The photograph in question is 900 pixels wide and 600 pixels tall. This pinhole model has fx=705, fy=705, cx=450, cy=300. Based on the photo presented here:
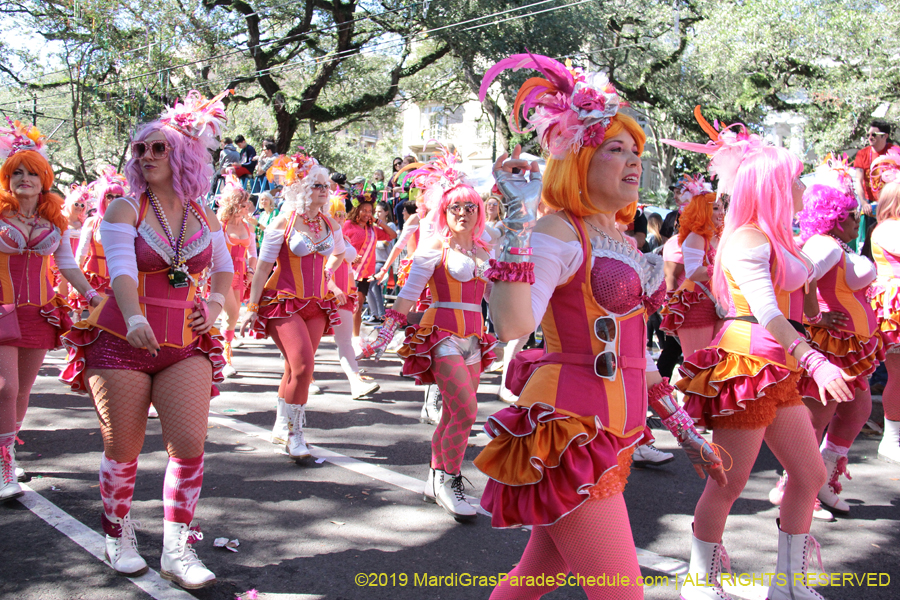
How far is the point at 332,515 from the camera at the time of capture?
423cm

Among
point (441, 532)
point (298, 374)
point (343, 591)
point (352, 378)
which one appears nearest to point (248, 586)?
point (343, 591)

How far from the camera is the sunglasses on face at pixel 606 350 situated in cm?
223

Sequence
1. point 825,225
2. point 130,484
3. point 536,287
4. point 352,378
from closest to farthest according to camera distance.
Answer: point 536,287
point 130,484
point 825,225
point 352,378

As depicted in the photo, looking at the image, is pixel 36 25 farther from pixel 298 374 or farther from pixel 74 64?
pixel 298 374

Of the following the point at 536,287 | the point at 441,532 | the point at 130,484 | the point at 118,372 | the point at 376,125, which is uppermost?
the point at 376,125

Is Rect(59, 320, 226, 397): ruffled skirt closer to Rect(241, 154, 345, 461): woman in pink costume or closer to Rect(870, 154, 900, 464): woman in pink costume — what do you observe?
Rect(241, 154, 345, 461): woman in pink costume

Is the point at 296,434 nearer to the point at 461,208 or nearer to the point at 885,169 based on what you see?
the point at 461,208

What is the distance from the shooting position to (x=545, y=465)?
6.89 feet

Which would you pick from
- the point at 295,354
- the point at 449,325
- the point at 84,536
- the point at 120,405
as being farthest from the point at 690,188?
the point at 84,536

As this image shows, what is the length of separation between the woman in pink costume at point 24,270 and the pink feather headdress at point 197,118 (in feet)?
4.88

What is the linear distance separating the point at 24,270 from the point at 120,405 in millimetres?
2072

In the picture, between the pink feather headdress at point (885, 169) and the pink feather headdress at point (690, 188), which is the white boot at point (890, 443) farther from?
the pink feather headdress at point (690, 188)

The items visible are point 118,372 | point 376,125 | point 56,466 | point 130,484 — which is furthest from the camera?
point 376,125

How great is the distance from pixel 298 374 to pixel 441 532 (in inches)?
68.9
